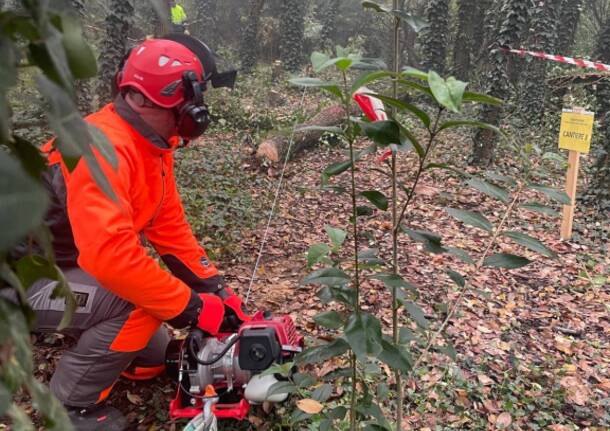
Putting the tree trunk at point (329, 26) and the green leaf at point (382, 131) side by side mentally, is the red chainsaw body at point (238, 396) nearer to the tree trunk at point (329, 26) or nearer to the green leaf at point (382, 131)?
the green leaf at point (382, 131)

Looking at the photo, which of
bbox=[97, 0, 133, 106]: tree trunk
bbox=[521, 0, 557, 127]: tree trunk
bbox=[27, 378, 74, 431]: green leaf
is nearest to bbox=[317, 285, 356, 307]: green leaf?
bbox=[27, 378, 74, 431]: green leaf

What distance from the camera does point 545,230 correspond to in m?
5.42

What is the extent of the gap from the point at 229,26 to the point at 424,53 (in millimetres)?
10017

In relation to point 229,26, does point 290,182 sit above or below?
below

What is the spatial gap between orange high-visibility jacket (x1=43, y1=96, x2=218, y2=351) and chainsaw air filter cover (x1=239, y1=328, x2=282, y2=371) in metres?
0.37

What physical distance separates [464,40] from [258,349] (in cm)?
1379

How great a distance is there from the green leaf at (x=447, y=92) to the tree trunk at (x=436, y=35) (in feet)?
40.9

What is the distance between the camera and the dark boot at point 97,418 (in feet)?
7.56

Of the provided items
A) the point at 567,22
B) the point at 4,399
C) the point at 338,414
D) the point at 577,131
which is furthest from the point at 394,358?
the point at 567,22

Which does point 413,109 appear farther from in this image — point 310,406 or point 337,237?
point 310,406

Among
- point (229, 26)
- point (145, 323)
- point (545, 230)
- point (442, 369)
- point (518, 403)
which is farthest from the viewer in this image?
point (229, 26)

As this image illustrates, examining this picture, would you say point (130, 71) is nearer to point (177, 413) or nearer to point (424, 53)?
point (177, 413)

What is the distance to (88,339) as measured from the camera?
232 centimetres

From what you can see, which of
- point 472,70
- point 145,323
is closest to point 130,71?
point 145,323
